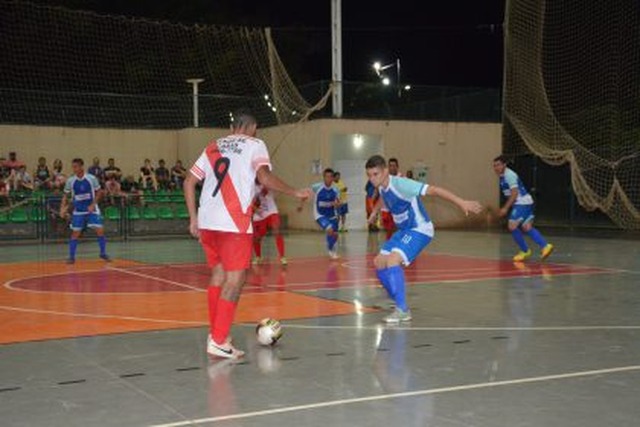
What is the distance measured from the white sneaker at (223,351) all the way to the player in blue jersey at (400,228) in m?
2.32

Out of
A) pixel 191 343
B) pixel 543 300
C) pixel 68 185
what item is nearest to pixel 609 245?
pixel 543 300

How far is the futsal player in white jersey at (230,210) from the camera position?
7.01 metres

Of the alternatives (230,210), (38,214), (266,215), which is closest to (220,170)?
(230,210)

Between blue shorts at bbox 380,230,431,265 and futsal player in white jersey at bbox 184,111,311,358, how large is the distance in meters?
2.38

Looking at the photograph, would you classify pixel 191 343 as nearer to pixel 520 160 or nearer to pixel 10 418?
pixel 10 418

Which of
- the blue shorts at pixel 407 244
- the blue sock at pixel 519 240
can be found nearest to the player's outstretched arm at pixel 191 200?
the blue shorts at pixel 407 244

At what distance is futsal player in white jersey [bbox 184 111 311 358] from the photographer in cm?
701

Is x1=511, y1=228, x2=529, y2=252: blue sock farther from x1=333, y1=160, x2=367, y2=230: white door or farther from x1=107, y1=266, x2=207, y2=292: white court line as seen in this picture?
x1=333, y1=160, x2=367, y2=230: white door

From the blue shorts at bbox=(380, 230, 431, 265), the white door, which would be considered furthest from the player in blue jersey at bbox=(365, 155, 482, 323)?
the white door

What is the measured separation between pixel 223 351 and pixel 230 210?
124 centimetres

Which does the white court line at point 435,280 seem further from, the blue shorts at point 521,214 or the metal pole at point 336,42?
the metal pole at point 336,42

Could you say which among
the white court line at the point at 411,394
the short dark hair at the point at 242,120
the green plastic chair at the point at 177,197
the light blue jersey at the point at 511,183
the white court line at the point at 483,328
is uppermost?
the short dark hair at the point at 242,120

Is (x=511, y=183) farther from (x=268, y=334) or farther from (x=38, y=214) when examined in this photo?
(x=38, y=214)

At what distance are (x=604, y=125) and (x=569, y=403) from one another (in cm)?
2292
